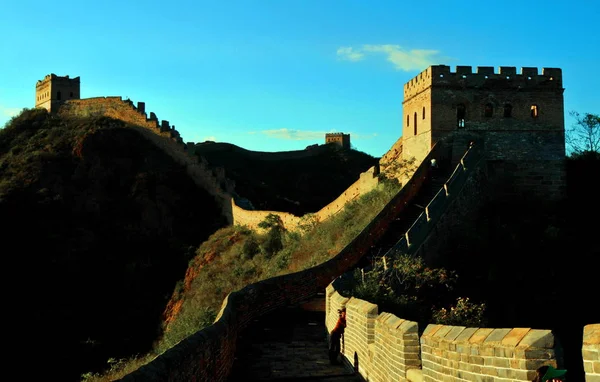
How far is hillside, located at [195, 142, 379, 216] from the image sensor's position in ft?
147

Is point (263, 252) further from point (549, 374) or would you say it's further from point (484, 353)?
point (549, 374)

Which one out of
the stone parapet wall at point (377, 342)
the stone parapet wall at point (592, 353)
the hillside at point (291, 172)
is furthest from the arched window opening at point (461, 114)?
the stone parapet wall at point (592, 353)

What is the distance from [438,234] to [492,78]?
7.47 meters

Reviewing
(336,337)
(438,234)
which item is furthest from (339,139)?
(336,337)

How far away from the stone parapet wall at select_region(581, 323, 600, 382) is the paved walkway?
5691mm

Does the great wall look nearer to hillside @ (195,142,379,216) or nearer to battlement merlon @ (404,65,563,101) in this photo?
battlement merlon @ (404,65,563,101)

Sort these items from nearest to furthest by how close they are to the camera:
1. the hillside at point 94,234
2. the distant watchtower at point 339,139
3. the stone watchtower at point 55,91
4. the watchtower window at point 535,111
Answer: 1. the watchtower window at point 535,111
2. the hillside at point 94,234
3. the stone watchtower at point 55,91
4. the distant watchtower at point 339,139

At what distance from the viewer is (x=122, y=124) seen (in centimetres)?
4578

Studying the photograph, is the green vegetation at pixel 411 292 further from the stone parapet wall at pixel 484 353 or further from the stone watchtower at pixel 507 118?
the stone watchtower at pixel 507 118

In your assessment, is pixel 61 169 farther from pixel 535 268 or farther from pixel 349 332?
pixel 349 332

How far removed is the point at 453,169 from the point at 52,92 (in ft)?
135

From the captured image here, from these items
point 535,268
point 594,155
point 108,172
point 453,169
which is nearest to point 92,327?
point 108,172

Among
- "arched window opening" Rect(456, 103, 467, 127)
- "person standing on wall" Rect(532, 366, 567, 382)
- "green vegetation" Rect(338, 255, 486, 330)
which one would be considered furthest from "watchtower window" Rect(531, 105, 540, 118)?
"person standing on wall" Rect(532, 366, 567, 382)

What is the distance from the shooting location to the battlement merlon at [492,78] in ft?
74.8
